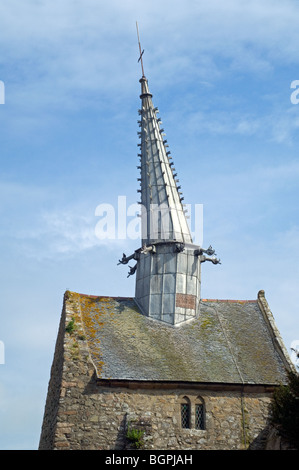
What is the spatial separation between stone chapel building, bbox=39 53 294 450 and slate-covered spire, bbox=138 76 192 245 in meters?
0.07

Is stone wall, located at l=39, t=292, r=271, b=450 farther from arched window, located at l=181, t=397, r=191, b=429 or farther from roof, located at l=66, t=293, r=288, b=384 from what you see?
roof, located at l=66, t=293, r=288, b=384

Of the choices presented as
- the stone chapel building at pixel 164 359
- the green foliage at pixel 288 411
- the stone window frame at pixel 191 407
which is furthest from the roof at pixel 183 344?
the green foliage at pixel 288 411

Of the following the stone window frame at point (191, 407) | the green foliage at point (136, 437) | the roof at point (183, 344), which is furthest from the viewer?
the roof at point (183, 344)

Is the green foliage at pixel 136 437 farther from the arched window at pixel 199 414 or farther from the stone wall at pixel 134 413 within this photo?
the arched window at pixel 199 414

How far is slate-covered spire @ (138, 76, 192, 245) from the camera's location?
134 feet

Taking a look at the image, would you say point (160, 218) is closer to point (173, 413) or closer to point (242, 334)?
point (242, 334)

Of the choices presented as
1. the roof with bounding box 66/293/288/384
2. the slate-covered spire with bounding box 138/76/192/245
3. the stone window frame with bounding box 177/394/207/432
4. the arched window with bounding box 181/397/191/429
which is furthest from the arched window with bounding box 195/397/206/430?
the slate-covered spire with bounding box 138/76/192/245

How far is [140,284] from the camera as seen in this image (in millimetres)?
40312

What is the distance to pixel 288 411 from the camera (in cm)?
2986

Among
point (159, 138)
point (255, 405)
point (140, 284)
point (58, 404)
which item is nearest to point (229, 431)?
point (255, 405)

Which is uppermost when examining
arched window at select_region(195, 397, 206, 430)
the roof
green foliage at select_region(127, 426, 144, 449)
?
the roof

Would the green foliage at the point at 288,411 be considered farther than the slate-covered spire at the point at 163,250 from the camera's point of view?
No

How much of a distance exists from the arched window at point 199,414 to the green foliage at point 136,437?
260 centimetres

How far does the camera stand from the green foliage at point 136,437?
32062 mm
